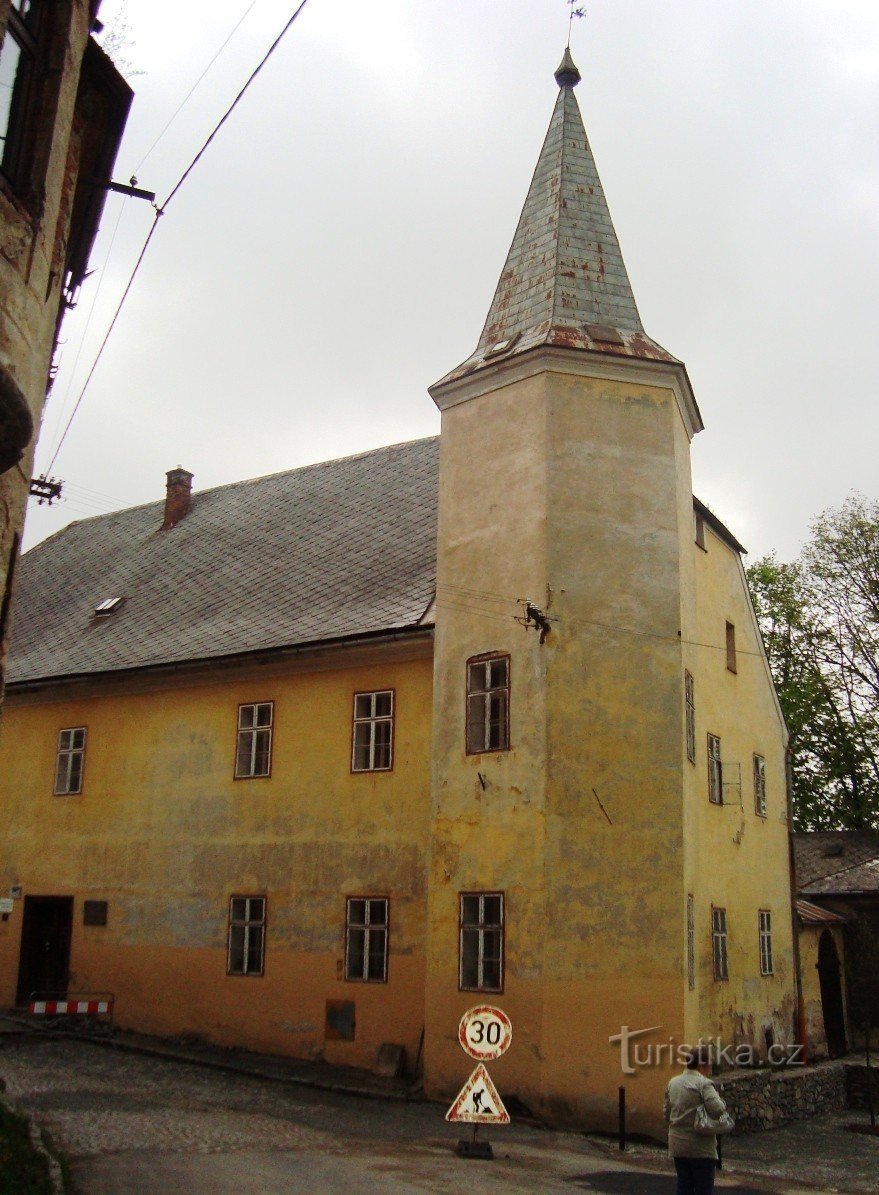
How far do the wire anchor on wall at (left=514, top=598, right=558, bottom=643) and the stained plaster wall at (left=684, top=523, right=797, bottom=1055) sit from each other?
238 cm

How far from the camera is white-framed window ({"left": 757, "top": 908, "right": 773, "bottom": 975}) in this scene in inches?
796

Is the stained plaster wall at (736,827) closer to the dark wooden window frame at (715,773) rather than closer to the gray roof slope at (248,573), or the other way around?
the dark wooden window frame at (715,773)

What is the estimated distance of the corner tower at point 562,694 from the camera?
49.1ft

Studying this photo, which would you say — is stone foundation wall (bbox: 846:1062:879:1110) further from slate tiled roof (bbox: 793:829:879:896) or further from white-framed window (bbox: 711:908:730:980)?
white-framed window (bbox: 711:908:730:980)

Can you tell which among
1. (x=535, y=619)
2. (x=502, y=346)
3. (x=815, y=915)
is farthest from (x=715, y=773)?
(x=502, y=346)

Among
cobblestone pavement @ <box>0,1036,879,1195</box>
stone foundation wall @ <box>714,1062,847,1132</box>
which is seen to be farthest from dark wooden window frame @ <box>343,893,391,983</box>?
stone foundation wall @ <box>714,1062,847,1132</box>

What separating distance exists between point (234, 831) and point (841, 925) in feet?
46.0

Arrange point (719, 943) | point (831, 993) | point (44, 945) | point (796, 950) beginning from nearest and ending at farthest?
point (719, 943) → point (796, 950) → point (44, 945) → point (831, 993)

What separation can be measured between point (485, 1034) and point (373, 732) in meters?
7.41

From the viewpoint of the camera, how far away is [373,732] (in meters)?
18.5

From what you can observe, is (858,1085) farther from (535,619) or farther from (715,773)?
(535,619)

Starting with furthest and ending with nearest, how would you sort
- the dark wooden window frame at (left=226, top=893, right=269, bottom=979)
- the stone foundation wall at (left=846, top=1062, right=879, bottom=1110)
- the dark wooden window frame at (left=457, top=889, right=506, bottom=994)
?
the stone foundation wall at (left=846, top=1062, right=879, bottom=1110)
the dark wooden window frame at (left=226, top=893, right=269, bottom=979)
the dark wooden window frame at (left=457, top=889, right=506, bottom=994)

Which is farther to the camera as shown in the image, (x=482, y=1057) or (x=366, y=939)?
(x=366, y=939)

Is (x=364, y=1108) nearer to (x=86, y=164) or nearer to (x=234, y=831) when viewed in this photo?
(x=234, y=831)
